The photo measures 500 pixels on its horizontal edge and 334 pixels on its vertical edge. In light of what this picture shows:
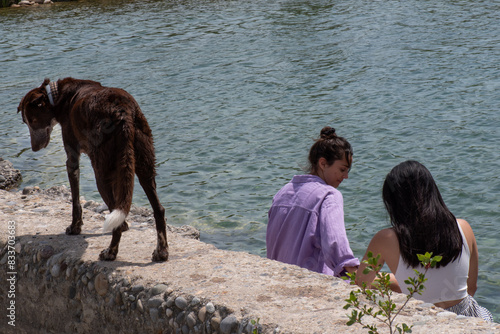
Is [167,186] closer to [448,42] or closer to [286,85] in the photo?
[286,85]

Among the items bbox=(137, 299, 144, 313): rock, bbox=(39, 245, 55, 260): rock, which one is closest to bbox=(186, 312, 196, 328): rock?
bbox=(137, 299, 144, 313): rock

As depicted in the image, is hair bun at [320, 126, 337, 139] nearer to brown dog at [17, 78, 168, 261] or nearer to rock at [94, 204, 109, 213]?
brown dog at [17, 78, 168, 261]

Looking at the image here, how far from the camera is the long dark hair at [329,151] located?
15.6 feet

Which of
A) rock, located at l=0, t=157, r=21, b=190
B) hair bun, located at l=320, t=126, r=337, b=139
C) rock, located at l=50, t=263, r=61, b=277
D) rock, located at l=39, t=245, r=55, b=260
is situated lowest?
rock, located at l=0, t=157, r=21, b=190

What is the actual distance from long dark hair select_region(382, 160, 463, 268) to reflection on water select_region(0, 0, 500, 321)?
255cm

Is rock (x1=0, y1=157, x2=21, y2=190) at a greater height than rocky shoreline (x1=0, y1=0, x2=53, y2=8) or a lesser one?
lesser

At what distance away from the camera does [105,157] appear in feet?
14.3

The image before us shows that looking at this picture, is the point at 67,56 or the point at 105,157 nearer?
the point at 105,157

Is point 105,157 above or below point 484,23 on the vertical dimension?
above

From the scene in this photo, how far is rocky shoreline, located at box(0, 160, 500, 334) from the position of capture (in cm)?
350

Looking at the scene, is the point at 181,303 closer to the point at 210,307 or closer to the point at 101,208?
the point at 210,307

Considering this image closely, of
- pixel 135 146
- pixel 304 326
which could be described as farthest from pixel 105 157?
pixel 304 326

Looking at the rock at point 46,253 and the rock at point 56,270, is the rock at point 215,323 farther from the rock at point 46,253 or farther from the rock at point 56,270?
the rock at point 46,253

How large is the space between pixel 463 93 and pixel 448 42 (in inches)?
161
